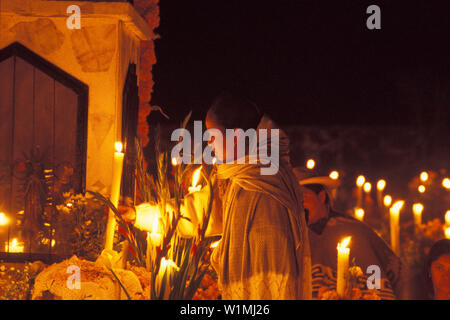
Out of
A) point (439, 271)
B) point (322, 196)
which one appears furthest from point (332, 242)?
point (439, 271)

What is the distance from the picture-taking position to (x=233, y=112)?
7.61ft

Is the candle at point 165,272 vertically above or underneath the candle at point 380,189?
underneath

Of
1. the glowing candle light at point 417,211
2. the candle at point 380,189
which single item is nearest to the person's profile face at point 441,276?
the glowing candle light at point 417,211

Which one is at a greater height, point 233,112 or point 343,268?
point 233,112

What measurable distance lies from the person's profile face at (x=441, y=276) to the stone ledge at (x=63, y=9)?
2553 mm

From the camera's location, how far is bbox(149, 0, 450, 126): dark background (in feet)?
24.9

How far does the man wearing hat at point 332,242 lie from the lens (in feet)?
12.5

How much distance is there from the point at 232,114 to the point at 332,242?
1.99 metres

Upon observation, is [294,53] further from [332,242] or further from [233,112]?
[233,112]

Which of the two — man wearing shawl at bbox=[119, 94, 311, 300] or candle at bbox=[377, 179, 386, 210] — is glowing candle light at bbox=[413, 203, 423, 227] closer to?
candle at bbox=[377, 179, 386, 210]

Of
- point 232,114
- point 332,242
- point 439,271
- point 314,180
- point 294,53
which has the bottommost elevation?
point 439,271

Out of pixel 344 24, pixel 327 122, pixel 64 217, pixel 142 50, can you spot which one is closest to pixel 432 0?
pixel 344 24

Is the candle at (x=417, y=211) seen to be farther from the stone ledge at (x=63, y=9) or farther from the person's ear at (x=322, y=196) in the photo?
the stone ledge at (x=63, y=9)
